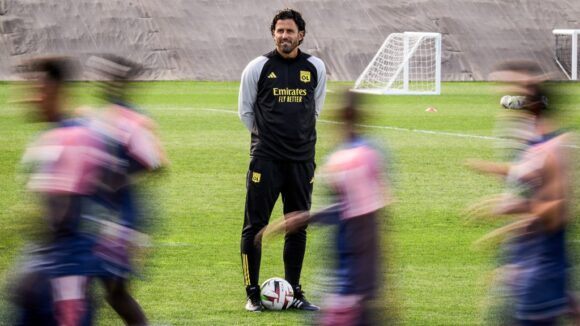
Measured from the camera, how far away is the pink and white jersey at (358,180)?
5906 millimetres

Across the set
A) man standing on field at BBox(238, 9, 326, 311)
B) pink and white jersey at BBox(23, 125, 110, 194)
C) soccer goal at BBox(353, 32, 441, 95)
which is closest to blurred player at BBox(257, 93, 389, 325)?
pink and white jersey at BBox(23, 125, 110, 194)

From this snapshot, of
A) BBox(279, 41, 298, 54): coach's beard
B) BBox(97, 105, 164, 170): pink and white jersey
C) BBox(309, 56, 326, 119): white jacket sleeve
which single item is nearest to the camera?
BBox(97, 105, 164, 170): pink and white jersey

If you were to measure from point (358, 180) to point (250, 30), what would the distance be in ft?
132

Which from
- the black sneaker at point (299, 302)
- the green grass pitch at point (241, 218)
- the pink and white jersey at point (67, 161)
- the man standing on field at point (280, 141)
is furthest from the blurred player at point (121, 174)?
the black sneaker at point (299, 302)

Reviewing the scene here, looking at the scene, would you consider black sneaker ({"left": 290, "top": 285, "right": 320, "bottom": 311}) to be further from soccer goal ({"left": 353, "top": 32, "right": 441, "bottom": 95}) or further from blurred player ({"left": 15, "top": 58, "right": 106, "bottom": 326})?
soccer goal ({"left": 353, "top": 32, "right": 441, "bottom": 95})

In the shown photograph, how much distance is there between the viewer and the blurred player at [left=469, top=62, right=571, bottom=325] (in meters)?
6.20

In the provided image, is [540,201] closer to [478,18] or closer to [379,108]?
[379,108]

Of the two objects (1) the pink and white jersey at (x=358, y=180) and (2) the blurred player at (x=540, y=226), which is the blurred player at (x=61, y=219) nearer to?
(1) the pink and white jersey at (x=358, y=180)

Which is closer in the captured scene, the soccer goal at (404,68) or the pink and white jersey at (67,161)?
the pink and white jersey at (67,161)

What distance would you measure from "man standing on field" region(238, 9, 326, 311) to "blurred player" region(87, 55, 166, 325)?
6.06 ft

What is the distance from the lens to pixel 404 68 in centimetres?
3597

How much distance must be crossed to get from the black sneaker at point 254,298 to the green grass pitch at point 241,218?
8cm

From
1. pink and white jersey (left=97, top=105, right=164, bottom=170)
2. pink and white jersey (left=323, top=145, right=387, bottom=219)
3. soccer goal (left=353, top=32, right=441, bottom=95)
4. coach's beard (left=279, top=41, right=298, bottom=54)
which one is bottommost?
pink and white jersey (left=323, top=145, right=387, bottom=219)

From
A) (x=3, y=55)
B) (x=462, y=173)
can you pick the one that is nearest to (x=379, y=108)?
(x=462, y=173)
